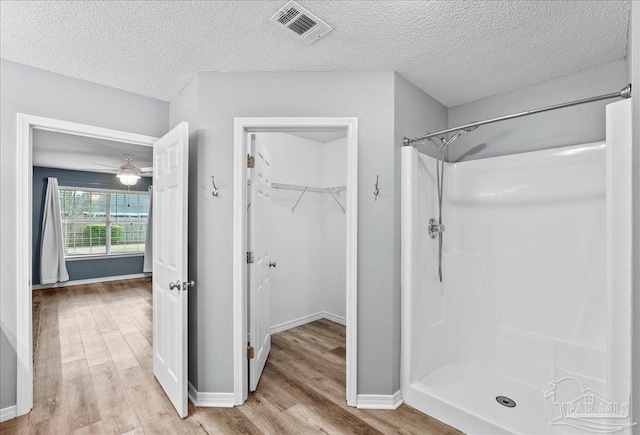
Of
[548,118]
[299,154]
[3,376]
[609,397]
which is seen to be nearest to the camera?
[609,397]

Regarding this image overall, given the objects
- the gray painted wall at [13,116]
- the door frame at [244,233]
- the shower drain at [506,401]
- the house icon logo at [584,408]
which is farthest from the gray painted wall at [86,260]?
the house icon logo at [584,408]

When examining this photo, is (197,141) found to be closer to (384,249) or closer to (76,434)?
(384,249)

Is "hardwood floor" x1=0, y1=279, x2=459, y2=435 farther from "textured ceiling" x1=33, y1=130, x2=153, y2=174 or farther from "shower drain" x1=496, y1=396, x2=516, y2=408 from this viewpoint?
"textured ceiling" x1=33, y1=130, x2=153, y2=174

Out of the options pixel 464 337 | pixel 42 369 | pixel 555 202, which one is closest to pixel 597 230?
pixel 555 202

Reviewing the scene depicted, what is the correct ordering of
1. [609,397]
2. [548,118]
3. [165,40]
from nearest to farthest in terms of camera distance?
[609,397] → [165,40] → [548,118]

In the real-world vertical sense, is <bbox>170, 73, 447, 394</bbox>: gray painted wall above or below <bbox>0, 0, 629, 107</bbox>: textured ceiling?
below

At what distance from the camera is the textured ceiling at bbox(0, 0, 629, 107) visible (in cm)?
158

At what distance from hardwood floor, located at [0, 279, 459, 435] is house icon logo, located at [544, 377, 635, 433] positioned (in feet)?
2.45

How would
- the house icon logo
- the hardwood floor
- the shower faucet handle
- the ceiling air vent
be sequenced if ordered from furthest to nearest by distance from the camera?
1. the shower faucet handle
2. the hardwood floor
3. the ceiling air vent
4. the house icon logo

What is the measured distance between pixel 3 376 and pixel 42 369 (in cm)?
86

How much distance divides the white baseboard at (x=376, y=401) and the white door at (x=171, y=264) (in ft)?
3.96

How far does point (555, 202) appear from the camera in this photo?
2.28m

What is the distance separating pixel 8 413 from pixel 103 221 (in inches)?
224

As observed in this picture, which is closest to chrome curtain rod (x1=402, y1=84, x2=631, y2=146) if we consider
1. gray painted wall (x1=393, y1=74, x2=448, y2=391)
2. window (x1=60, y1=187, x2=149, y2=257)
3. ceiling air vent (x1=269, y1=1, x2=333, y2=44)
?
gray painted wall (x1=393, y1=74, x2=448, y2=391)
